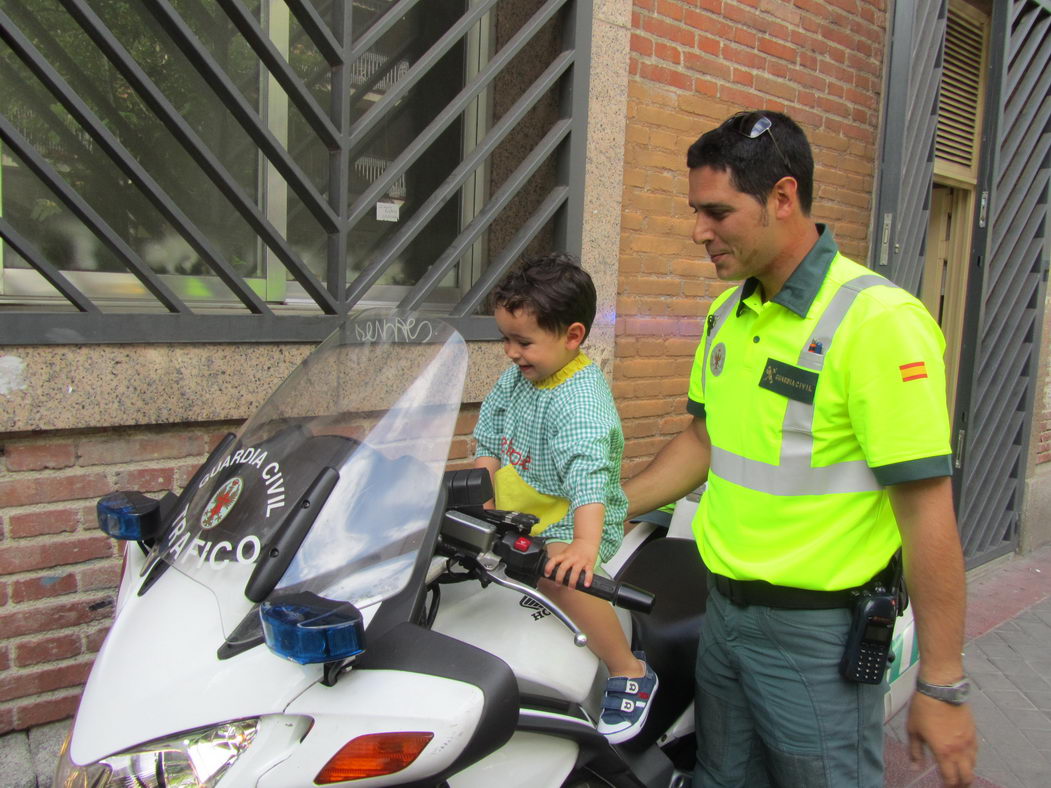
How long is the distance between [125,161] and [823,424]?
7.46ft

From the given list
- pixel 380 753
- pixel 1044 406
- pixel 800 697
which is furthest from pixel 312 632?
pixel 1044 406

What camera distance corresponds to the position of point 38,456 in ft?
8.87

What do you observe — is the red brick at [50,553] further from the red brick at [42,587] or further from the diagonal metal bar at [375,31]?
the diagonal metal bar at [375,31]

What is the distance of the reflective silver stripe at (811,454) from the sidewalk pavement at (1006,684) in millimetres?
1540

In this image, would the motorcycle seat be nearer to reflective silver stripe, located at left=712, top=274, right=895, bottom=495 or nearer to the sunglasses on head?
reflective silver stripe, located at left=712, top=274, right=895, bottom=495

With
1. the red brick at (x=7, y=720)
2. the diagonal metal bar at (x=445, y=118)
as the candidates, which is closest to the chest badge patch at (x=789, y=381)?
the diagonal metal bar at (x=445, y=118)

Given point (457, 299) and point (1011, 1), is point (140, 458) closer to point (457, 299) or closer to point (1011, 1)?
point (457, 299)

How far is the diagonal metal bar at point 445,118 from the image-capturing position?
132 inches

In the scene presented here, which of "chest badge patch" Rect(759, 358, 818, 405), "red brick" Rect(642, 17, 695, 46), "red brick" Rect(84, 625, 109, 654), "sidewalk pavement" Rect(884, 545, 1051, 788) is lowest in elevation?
"sidewalk pavement" Rect(884, 545, 1051, 788)

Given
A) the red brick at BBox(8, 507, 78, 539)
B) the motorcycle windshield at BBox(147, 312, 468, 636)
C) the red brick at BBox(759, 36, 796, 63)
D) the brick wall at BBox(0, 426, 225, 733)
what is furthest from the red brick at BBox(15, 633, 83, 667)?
the red brick at BBox(759, 36, 796, 63)

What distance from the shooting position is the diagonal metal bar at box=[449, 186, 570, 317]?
12.2ft

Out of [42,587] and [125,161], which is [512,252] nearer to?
[125,161]

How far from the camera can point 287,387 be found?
1.80m

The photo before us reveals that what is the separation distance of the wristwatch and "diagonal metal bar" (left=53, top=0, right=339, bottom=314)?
7.88 feet
